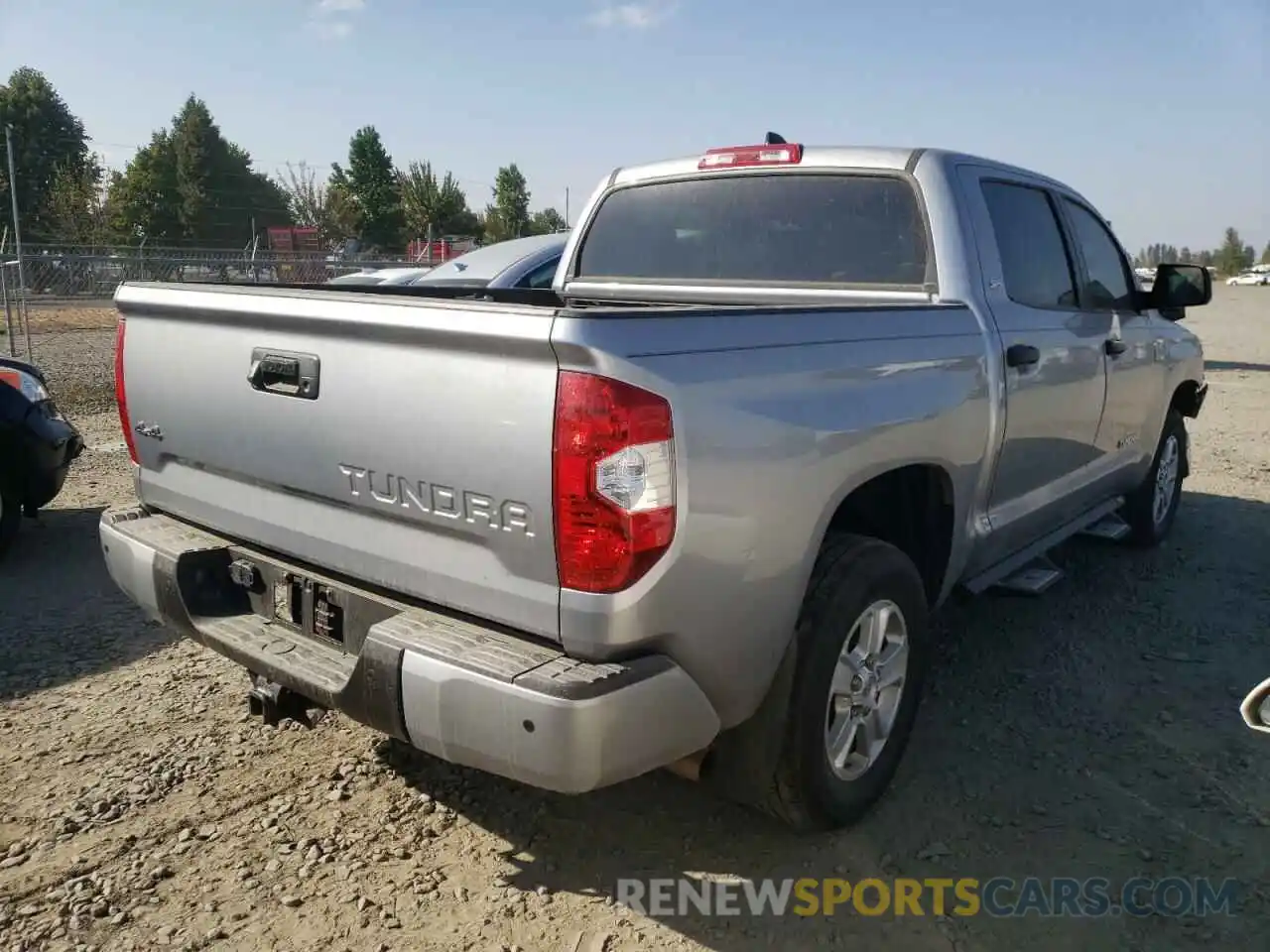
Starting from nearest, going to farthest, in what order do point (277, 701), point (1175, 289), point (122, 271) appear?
point (277, 701) → point (1175, 289) → point (122, 271)

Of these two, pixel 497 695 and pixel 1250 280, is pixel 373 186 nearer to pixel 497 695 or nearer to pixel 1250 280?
pixel 497 695

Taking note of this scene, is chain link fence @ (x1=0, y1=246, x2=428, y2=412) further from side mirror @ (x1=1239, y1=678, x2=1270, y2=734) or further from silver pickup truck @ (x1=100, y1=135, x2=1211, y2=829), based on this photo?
→ side mirror @ (x1=1239, y1=678, x2=1270, y2=734)

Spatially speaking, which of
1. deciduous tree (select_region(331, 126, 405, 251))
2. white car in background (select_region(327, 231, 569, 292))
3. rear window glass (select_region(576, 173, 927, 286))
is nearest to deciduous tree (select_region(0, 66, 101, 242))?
deciduous tree (select_region(331, 126, 405, 251))

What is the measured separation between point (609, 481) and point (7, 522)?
4579 mm

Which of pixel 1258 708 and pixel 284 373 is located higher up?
pixel 284 373

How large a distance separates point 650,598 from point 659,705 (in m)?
0.23

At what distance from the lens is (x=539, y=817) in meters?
3.03

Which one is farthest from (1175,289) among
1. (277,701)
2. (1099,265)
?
(277,701)

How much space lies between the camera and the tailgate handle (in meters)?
2.52

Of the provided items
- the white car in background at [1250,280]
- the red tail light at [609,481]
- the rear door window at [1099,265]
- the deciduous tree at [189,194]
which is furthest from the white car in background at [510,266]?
the white car in background at [1250,280]

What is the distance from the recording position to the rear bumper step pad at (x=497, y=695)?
2.07 metres

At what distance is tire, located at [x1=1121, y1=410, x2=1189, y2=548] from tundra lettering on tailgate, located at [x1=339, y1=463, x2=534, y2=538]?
433 cm

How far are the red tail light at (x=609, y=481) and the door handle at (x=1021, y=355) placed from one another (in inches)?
70.7

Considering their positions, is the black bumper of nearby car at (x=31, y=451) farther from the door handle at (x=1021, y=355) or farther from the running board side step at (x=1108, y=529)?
the running board side step at (x=1108, y=529)
